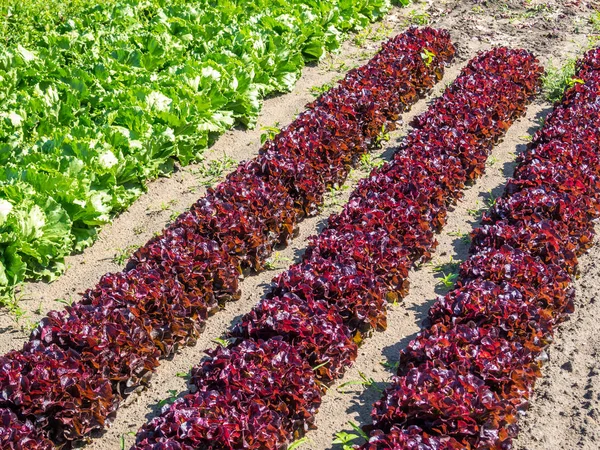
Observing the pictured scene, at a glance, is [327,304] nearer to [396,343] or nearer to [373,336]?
[373,336]

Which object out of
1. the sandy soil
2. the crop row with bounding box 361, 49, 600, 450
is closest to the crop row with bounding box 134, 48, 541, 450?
the sandy soil

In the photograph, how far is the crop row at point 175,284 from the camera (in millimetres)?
5844

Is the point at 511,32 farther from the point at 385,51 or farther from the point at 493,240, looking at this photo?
the point at 493,240

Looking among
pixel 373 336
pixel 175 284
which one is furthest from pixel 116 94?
pixel 373 336

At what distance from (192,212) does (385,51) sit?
223 inches

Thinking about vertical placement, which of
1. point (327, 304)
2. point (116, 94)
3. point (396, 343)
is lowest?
point (396, 343)

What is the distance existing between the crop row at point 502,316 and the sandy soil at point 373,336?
262mm

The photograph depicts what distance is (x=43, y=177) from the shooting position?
782 cm

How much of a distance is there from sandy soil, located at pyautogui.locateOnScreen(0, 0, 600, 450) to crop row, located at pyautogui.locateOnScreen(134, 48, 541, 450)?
0.25 m

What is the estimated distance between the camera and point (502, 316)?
6602 mm

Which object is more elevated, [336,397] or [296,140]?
[296,140]

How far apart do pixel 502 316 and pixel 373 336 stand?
1.34 meters

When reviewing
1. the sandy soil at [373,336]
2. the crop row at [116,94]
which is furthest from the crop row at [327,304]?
the crop row at [116,94]

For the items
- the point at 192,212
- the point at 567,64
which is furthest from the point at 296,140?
the point at 567,64
